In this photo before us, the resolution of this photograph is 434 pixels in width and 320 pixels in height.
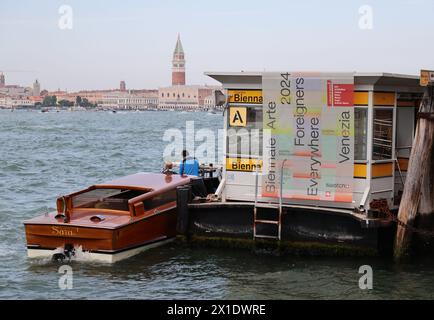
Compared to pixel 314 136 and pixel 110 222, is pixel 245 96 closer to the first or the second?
pixel 314 136

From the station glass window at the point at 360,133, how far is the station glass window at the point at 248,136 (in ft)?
6.83

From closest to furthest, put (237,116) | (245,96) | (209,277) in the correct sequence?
(209,277) < (245,96) < (237,116)

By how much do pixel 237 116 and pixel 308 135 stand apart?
175 cm

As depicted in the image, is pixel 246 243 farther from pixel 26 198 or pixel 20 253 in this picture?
pixel 26 198

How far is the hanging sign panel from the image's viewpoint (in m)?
17.3

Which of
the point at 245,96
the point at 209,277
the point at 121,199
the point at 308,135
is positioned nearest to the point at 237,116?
the point at 245,96

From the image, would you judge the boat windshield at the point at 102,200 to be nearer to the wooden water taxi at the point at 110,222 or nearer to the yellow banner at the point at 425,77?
the wooden water taxi at the point at 110,222

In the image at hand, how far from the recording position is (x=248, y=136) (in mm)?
18422

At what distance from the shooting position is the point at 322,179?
1762cm

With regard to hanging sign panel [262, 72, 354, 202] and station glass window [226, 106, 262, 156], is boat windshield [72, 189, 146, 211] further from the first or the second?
hanging sign panel [262, 72, 354, 202]
